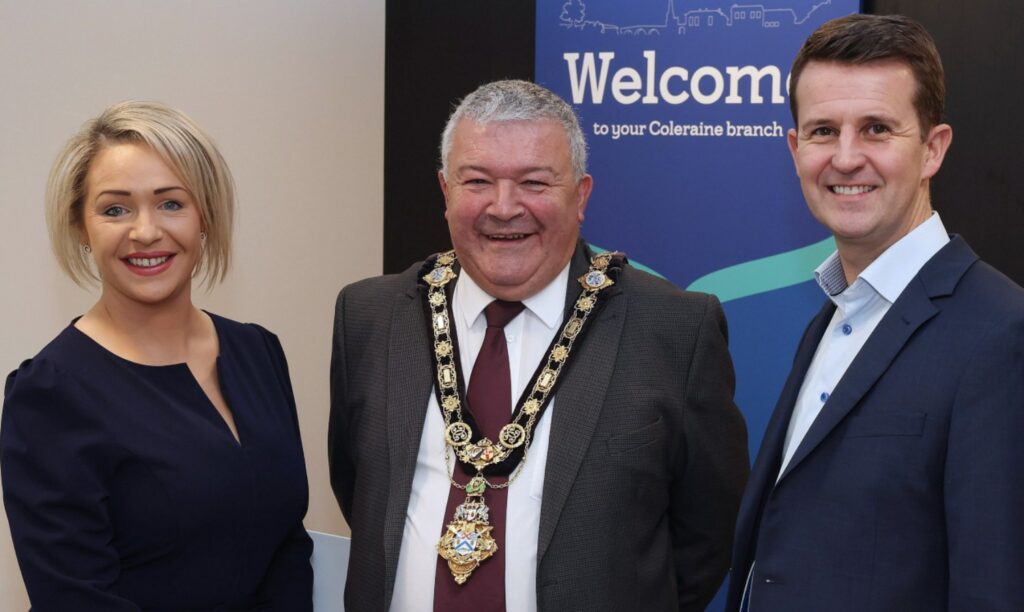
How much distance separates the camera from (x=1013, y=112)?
3723 mm

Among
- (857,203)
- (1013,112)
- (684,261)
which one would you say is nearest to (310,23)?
(684,261)

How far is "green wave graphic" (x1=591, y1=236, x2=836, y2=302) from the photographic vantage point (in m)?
3.91

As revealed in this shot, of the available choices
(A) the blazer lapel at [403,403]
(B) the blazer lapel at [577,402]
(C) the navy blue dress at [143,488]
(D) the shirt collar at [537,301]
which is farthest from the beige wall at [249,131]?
Answer: (B) the blazer lapel at [577,402]

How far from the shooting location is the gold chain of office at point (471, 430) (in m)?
2.31

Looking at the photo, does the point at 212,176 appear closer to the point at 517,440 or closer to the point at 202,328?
the point at 202,328

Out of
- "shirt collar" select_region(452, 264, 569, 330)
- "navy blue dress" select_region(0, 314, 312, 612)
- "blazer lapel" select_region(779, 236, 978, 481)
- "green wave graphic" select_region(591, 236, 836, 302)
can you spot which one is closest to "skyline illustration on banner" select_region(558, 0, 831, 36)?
"green wave graphic" select_region(591, 236, 836, 302)

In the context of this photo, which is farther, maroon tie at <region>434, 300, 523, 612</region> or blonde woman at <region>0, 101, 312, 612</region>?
maroon tie at <region>434, 300, 523, 612</region>

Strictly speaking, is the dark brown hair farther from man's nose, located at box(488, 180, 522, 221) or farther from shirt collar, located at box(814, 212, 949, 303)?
man's nose, located at box(488, 180, 522, 221)

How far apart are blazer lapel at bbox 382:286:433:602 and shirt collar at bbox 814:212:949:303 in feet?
3.34

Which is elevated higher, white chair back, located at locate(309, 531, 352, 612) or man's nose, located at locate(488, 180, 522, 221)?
man's nose, located at locate(488, 180, 522, 221)

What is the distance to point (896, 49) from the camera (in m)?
1.97

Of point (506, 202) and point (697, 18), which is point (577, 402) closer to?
point (506, 202)

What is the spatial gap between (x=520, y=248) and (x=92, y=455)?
39.8 inches

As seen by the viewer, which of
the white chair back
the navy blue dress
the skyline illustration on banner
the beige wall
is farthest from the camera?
the skyline illustration on banner
